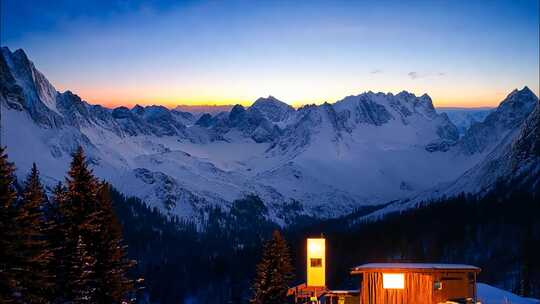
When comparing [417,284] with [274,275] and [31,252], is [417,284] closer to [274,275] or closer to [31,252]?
Result: [274,275]

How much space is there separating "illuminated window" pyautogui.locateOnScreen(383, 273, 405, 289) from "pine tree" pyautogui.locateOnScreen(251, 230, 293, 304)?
1396 centimetres

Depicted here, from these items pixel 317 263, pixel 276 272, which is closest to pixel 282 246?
pixel 276 272

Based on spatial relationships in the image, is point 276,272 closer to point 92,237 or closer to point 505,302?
point 505,302

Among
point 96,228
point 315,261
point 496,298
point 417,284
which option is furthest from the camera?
point 496,298

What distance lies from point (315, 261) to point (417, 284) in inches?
312

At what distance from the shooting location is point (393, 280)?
145 ft

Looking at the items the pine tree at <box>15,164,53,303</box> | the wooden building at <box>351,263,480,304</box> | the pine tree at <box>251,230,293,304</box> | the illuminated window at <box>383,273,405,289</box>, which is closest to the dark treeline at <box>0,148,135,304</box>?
the pine tree at <box>15,164,53,303</box>

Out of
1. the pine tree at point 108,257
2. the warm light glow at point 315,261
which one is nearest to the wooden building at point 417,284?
the warm light glow at point 315,261

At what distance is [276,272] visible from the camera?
189 ft

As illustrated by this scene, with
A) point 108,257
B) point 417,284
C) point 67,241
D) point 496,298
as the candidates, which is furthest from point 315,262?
point 67,241

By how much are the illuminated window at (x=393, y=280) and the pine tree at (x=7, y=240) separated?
2104 centimetres

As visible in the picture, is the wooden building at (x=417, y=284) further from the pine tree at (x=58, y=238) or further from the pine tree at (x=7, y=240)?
the pine tree at (x=7, y=240)

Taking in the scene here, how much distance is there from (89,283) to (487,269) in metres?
148

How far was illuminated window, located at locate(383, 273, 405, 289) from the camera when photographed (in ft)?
144
